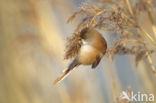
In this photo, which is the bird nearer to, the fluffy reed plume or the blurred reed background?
the fluffy reed plume

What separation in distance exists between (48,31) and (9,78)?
0.23 metres

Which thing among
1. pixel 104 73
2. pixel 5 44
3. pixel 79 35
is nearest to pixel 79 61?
pixel 79 35

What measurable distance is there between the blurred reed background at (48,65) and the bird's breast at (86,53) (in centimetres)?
13

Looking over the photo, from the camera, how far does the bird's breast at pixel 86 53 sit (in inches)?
30.0

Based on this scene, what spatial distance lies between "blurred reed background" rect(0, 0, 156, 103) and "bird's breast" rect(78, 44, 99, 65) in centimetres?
13

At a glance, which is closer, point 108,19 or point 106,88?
point 108,19

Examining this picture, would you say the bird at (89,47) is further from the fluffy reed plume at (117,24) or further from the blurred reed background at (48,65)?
the blurred reed background at (48,65)

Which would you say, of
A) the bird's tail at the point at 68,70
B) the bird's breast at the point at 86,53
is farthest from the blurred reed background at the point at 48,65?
the bird's breast at the point at 86,53

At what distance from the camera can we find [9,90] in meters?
0.86

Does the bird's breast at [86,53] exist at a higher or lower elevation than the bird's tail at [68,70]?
higher

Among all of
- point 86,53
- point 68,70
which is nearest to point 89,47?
point 86,53

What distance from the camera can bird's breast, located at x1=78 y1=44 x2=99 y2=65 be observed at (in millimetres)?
763

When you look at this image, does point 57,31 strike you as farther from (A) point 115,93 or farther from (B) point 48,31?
(A) point 115,93

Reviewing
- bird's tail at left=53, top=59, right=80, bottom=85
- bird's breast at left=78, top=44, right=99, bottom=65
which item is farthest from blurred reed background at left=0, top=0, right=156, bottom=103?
bird's breast at left=78, top=44, right=99, bottom=65
